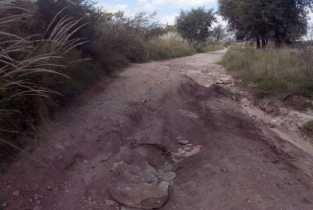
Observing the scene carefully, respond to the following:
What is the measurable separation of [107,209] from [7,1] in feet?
6.49

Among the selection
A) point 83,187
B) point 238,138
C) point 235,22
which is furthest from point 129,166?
point 235,22

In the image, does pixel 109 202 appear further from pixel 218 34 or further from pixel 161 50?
pixel 218 34

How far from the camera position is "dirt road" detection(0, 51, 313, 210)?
3242 mm

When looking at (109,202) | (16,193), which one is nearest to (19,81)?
(16,193)

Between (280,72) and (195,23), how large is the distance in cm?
1591

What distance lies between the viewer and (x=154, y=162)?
12.6 feet

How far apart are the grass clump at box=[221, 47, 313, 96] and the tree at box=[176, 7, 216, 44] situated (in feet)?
46.0

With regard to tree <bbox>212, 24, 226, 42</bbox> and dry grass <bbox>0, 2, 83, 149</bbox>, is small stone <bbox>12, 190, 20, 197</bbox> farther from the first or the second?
tree <bbox>212, 24, 226, 42</bbox>

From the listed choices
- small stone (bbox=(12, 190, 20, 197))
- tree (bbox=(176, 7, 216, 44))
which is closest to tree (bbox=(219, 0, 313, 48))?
tree (bbox=(176, 7, 216, 44))

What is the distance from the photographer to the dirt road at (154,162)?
3242 millimetres

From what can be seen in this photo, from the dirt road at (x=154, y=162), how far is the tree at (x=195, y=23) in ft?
59.8

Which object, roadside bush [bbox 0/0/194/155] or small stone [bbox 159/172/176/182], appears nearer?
roadside bush [bbox 0/0/194/155]

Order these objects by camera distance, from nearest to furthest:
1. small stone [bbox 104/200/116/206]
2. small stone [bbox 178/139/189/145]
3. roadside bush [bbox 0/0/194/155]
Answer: small stone [bbox 104/200/116/206], roadside bush [bbox 0/0/194/155], small stone [bbox 178/139/189/145]

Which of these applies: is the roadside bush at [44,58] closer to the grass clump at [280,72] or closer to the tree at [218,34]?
the grass clump at [280,72]
